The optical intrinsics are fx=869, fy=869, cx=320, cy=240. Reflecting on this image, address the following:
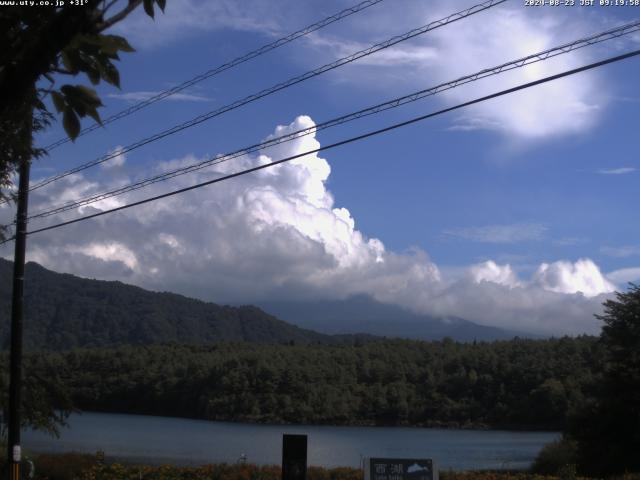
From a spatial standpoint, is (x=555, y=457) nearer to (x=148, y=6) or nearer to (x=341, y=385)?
(x=148, y=6)

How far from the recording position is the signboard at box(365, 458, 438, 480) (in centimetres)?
1139

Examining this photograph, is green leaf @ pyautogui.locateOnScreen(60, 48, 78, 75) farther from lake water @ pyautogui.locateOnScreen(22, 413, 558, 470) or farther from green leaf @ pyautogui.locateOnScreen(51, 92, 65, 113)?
lake water @ pyautogui.locateOnScreen(22, 413, 558, 470)

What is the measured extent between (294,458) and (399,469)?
5.07 ft

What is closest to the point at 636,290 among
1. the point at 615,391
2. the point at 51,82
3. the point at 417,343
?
the point at 615,391

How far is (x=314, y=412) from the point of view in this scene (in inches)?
2943

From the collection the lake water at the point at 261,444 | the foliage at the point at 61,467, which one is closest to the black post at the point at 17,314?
the foliage at the point at 61,467

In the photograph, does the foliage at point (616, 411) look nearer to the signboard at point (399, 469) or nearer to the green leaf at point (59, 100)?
the signboard at point (399, 469)

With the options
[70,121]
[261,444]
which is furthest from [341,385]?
[70,121]

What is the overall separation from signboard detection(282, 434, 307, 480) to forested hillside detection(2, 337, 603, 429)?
5539cm

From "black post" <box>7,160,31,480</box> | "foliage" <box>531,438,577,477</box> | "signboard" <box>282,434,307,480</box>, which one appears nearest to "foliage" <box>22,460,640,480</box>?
"black post" <box>7,160,31,480</box>

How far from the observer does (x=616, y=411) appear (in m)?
32.7

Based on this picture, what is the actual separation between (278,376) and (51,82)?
7290cm

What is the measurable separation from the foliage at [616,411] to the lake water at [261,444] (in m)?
3.31

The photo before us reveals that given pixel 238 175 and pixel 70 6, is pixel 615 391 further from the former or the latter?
pixel 70 6
